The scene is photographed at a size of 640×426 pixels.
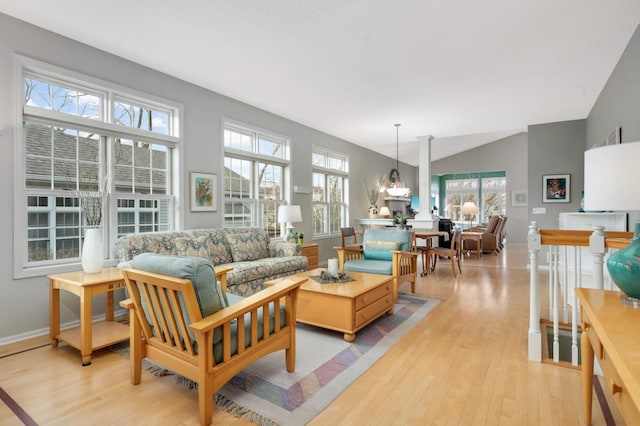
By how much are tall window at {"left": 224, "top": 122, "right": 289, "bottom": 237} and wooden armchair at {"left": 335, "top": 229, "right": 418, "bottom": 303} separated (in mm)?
1730

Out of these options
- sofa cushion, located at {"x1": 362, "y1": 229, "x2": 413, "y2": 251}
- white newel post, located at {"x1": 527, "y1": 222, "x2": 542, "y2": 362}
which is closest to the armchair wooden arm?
sofa cushion, located at {"x1": 362, "y1": 229, "x2": 413, "y2": 251}

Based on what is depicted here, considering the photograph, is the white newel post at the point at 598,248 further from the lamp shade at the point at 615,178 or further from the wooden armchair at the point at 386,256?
the wooden armchair at the point at 386,256

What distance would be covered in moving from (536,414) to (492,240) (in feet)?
23.7

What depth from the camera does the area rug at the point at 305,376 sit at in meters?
1.88

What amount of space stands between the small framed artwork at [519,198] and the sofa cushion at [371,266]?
912 cm

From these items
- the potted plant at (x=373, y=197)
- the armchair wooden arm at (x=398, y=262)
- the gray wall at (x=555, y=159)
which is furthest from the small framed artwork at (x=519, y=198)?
the armchair wooden arm at (x=398, y=262)

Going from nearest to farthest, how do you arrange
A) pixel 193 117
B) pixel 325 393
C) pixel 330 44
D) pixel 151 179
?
pixel 325 393, pixel 330 44, pixel 151 179, pixel 193 117

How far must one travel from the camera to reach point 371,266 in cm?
404

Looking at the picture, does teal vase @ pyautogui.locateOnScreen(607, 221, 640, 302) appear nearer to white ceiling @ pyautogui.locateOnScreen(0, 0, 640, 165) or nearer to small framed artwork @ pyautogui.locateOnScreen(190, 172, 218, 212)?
white ceiling @ pyautogui.locateOnScreen(0, 0, 640, 165)

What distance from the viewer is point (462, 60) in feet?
12.0

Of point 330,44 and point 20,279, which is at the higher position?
point 330,44

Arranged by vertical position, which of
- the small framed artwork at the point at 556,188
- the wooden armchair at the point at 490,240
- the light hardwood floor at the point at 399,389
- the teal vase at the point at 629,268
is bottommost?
the light hardwood floor at the point at 399,389

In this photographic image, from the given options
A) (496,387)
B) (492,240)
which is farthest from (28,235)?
(492,240)

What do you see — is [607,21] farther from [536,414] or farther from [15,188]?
[15,188]
